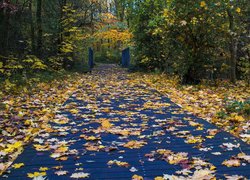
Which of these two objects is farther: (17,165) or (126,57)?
(126,57)

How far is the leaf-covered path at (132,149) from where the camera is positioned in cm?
402

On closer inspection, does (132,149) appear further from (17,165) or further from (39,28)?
(39,28)

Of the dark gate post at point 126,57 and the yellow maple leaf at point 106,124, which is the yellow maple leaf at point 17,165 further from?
the dark gate post at point 126,57

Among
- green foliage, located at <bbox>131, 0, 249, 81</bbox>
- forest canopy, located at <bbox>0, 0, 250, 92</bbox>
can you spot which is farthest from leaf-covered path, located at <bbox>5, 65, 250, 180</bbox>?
green foliage, located at <bbox>131, 0, 249, 81</bbox>

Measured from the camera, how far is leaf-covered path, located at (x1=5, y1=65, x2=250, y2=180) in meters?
4.02

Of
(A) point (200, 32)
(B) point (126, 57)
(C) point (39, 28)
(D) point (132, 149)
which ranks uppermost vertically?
(C) point (39, 28)

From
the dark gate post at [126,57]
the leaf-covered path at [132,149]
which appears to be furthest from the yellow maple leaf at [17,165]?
the dark gate post at [126,57]

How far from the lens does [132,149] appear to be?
16.1 ft

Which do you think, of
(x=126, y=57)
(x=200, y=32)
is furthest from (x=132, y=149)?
(x=126, y=57)

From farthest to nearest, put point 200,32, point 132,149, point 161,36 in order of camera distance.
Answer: point 161,36 < point 200,32 < point 132,149

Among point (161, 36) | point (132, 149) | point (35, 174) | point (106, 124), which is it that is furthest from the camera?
point (161, 36)

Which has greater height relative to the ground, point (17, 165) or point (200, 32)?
point (200, 32)

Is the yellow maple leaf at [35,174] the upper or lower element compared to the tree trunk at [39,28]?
lower

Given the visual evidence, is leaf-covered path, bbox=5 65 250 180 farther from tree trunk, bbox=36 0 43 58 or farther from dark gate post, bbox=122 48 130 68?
dark gate post, bbox=122 48 130 68
